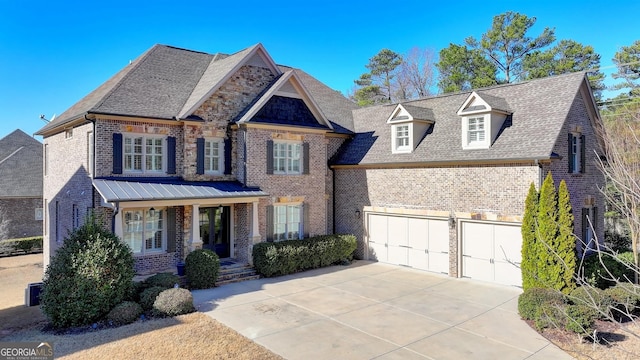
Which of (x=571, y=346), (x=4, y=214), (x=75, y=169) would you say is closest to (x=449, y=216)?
(x=571, y=346)

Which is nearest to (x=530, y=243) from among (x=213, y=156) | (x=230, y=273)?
(x=230, y=273)

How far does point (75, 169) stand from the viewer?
694 inches

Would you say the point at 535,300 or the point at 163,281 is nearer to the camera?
the point at 535,300

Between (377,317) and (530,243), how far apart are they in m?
5.75

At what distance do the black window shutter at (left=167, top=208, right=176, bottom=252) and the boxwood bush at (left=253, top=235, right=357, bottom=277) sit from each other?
10.9 ft

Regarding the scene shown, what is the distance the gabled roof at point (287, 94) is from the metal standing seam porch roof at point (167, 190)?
9.94ft

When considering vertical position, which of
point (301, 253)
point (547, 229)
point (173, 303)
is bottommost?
point (173, 303)

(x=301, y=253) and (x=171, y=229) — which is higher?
(x=171, y=229)

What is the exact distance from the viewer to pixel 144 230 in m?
16.2

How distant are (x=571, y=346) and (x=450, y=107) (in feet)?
39.4

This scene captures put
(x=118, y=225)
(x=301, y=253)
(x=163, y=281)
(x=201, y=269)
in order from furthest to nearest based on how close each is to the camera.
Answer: (x=301, y=253)
(x=201, y=269)
(x=118, y=225)
(x=163, y=281)

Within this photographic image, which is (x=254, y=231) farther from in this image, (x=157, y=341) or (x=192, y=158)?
(x=157, y=341)

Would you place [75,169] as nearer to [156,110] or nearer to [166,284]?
[156,110]

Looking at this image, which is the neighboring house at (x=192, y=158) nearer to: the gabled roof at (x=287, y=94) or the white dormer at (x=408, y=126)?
the gabled roof at (x=287, y=94)
